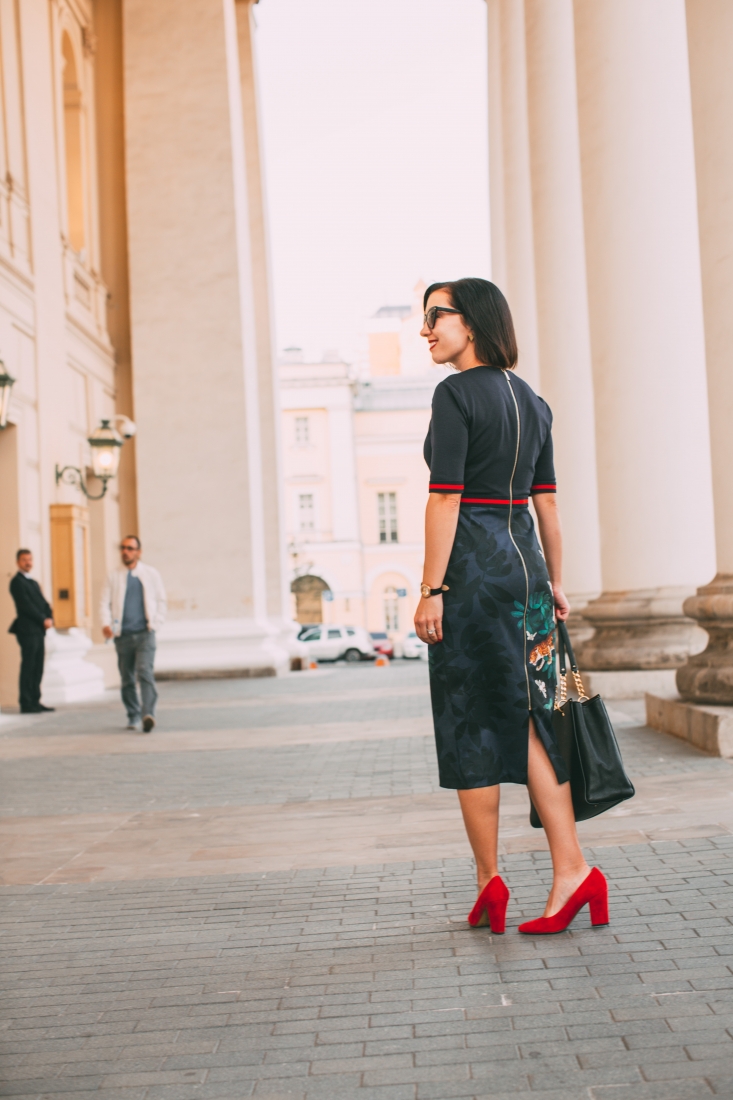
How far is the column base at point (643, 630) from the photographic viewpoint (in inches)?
354

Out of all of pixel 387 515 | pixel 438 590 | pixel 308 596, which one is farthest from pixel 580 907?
pixel 387 515

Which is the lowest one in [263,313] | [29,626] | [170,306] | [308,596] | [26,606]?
[308,596]

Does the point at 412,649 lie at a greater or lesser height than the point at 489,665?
lesser

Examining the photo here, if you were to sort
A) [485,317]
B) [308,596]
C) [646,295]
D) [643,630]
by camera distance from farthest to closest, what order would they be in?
[308,596], [643,630], [646,295], [485,317]

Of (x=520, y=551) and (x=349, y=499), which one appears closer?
(x=520, y=551)

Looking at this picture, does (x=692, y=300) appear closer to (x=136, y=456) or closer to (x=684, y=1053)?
(x=684, y=1053)

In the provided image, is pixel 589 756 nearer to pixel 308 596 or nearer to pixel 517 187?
pixel 517 187

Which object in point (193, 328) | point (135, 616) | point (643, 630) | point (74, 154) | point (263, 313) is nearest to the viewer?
point (643, 630)

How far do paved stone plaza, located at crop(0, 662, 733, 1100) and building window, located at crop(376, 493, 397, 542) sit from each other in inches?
2038

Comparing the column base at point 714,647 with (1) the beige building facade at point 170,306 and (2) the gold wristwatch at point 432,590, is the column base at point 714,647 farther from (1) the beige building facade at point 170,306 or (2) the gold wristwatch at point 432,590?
(1) the beige building facade at point 170,306

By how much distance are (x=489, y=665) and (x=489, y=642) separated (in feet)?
0.22

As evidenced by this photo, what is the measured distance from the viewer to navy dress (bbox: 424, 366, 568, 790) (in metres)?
3.38

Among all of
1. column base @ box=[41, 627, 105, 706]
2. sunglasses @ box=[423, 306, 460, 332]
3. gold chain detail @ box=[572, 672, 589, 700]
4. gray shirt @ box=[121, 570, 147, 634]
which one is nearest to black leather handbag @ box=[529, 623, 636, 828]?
gold chain detail @ box=[572, 672, 589, 700]

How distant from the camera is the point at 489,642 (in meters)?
3.39
